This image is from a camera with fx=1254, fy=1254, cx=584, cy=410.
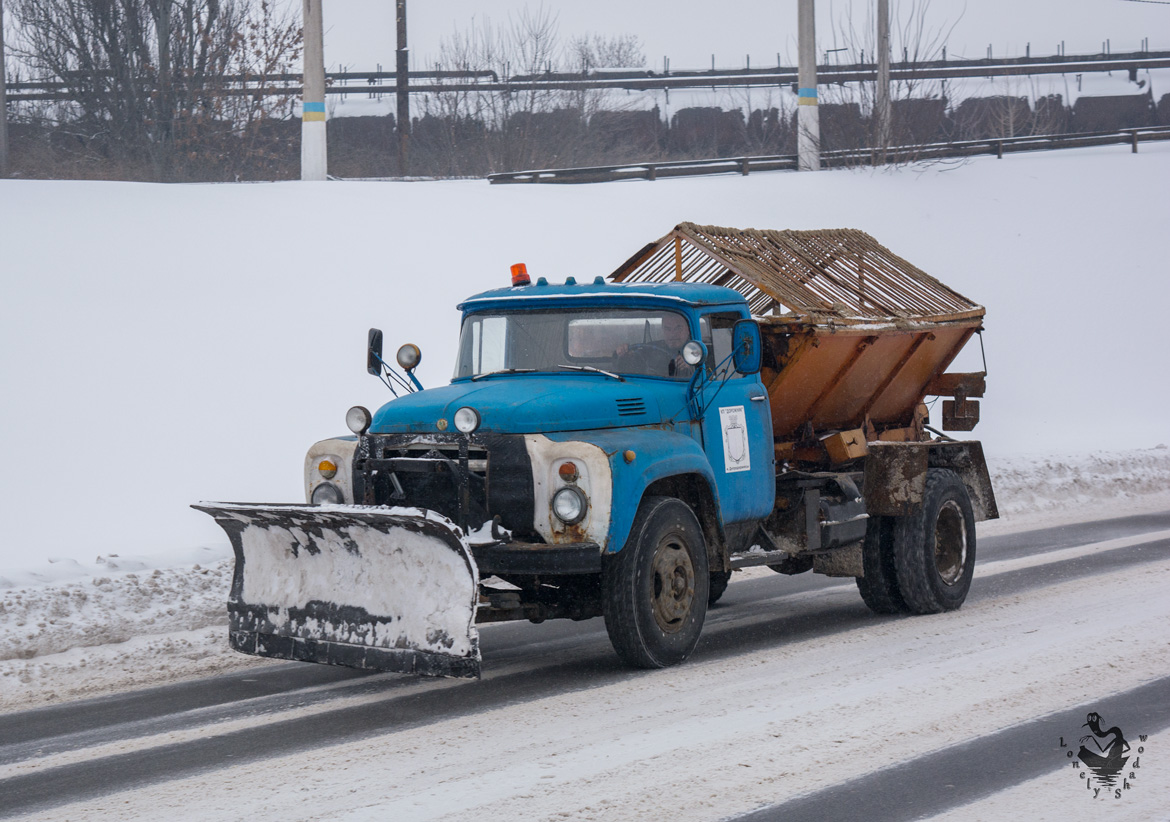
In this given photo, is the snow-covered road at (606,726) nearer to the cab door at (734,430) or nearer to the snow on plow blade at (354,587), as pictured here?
the snow on plow blade at (354,587)

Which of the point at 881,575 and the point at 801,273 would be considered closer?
the point at 881,575

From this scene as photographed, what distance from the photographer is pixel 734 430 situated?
7.91 metres

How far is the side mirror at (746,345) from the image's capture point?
25.4 ft

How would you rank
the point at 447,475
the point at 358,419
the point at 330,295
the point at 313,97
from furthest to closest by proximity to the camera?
the point at 313,97 < the point at 330,295 < the point at 358,419 < the point at 447,475

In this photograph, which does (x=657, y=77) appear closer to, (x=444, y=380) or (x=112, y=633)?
(x=444, y=380)

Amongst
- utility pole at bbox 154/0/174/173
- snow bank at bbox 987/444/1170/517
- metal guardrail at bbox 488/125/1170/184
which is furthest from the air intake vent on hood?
utility pole at bbox 154/0/174/173

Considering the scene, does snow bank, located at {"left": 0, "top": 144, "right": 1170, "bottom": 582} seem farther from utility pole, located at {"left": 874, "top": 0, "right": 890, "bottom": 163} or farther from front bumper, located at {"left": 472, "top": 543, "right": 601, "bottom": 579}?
front bumper, located at {"left": 472, "top": 543, "right": 601, "bottom": 579}

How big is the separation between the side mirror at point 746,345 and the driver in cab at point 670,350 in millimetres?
306

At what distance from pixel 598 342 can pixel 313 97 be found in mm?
17045

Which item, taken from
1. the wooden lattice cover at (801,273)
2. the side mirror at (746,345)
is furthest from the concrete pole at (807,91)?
the side mirror at (746,345)

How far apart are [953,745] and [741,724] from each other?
3.17 ft

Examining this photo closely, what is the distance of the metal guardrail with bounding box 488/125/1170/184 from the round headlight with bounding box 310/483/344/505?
65.3 feet

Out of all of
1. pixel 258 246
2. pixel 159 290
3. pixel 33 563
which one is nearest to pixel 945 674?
pixel 33 563

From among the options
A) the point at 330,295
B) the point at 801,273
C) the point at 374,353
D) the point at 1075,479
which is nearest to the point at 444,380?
the point at 330,295
